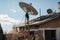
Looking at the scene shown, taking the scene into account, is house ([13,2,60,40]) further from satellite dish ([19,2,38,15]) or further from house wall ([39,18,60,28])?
satellite dish ([19,2,38,15])

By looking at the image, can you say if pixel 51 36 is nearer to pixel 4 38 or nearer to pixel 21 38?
pixel 21 38

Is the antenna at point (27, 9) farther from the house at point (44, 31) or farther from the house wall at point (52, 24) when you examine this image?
the house wall at point (52, 24)

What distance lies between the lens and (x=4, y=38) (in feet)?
72.6

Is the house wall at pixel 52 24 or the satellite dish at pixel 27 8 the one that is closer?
the house wall at pixel 52 24

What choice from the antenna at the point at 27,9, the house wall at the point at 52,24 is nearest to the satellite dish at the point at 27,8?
the antenna at the point at 27,9

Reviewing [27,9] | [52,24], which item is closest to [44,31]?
[52,24]

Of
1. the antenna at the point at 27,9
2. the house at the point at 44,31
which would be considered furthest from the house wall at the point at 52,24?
the antenna at the point at 27,9

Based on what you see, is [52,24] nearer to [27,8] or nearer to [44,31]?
[44,31]

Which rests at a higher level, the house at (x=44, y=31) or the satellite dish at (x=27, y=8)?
the satellite dish at (x=27, y=8)

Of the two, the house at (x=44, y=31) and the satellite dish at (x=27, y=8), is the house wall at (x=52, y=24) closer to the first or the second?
the house at (x=44, y=31)

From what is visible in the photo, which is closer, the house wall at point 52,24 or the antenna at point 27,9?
the house wall at point 52,24

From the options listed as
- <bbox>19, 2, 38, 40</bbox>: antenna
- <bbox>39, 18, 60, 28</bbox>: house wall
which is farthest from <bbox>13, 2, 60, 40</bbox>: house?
<bbox>19, 2, 38, 40</bbox>: antenna

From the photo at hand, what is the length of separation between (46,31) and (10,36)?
5.00 metres

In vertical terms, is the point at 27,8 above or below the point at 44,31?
above
